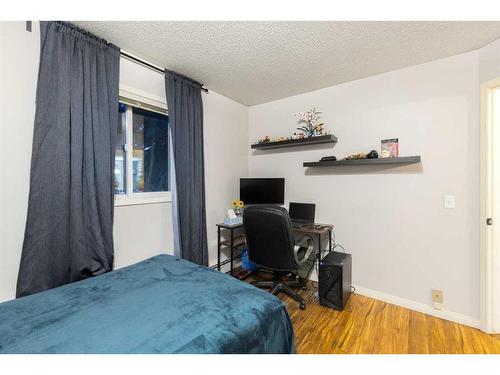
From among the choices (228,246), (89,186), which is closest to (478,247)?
(228,246)

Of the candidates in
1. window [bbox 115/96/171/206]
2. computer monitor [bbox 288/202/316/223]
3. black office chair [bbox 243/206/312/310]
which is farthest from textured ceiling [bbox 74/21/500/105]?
computer monitor [bbox 288/202/316/223]

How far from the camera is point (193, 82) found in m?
2.47

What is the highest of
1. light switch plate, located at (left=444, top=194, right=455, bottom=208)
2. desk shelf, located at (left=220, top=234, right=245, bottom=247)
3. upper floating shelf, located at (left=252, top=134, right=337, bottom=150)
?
upper floating shelf, located at (left=252, top=134, right=337, bottom=150)

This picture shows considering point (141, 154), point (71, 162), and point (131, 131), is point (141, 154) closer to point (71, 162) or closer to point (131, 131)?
point (131, 131)

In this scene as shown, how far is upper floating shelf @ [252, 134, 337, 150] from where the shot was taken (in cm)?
255

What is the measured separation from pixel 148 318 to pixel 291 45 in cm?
216

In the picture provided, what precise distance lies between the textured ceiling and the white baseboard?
2379mm

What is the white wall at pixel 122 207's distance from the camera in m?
1.39

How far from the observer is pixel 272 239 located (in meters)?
2.05

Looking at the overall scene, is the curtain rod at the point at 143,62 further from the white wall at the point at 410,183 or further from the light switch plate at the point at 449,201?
the light switch plate at the point at 449,201

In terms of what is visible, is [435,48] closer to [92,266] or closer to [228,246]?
[228,246]

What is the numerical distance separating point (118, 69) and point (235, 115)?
5.39 feet

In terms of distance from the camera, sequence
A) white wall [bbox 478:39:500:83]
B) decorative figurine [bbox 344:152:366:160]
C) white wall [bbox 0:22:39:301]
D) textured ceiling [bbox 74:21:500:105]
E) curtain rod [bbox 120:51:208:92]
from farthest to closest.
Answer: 1. decorative figurine [bbox 344:152:366:160]
2. curtain rod [bbox 120:51:208:92]
3. white wall [bbox 478:39:500:83]
4. textured ceiling [bbox 74:21:500:105]
5. white wall [bbox 0:22:39:301]

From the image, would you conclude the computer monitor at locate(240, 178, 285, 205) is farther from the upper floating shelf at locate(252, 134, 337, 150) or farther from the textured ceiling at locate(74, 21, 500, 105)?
the textured ceiling at locate(74, 21, 500, 105)
